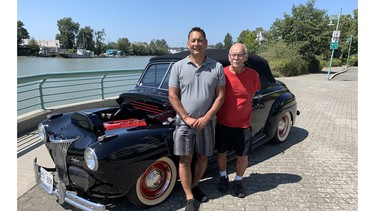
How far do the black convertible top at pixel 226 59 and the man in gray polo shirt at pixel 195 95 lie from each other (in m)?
1.12

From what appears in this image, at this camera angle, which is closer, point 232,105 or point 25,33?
point 232,105

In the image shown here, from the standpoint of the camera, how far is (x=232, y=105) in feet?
10.1

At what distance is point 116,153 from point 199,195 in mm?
1227

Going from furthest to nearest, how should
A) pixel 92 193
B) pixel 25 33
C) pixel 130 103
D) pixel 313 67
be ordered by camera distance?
pixel 25 33 → pixel 313 67 → pixel 130 103 → pixel 92 193

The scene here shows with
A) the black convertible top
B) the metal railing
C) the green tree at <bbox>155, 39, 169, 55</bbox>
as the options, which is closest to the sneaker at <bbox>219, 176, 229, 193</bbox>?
the black convertible top

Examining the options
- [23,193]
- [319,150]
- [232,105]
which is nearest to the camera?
[232,105]

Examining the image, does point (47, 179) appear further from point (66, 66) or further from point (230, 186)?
point (66, 66)

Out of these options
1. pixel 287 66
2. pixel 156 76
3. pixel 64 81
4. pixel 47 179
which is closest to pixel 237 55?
pixel 156 76

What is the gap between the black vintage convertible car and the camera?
2564mm

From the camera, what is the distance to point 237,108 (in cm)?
307
